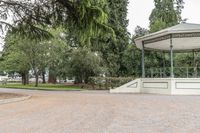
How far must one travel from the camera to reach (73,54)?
3139 centimetres

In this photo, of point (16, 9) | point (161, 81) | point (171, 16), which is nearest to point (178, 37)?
point (161, 81)

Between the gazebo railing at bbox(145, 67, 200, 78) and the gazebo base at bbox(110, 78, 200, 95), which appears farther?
the gazebo railing at bbox(145, 67, 200, 78)

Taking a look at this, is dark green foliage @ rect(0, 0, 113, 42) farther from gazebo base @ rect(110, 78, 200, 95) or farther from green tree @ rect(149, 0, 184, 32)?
green tree @ rect(149, 0, 184, 32)

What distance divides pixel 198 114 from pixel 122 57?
83.7ft

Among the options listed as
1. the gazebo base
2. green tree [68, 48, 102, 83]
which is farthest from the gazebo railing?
green tree [68, 48, 102, 83]

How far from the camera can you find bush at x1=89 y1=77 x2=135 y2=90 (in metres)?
28.0

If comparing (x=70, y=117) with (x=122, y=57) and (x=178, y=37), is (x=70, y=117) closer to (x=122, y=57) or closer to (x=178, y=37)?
(x=178, y=37)

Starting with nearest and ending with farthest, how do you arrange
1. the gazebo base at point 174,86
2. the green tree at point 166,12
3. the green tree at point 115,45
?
the gazebo base at point 174,86, the green tree at point 115,45, the green tree at point 166,12

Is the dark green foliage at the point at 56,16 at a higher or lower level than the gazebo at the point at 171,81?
higher

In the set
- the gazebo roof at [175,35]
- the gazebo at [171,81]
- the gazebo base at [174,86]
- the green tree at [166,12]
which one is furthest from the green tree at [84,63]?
the green tree at [166,12]

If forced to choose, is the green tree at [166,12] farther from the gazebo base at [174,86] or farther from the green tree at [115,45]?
the gazebo base at [174,86]

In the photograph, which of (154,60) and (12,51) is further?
(12,51)

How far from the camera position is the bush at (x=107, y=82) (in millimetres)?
28016

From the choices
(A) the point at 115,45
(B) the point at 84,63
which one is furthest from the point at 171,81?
(A) the point at 115,45
